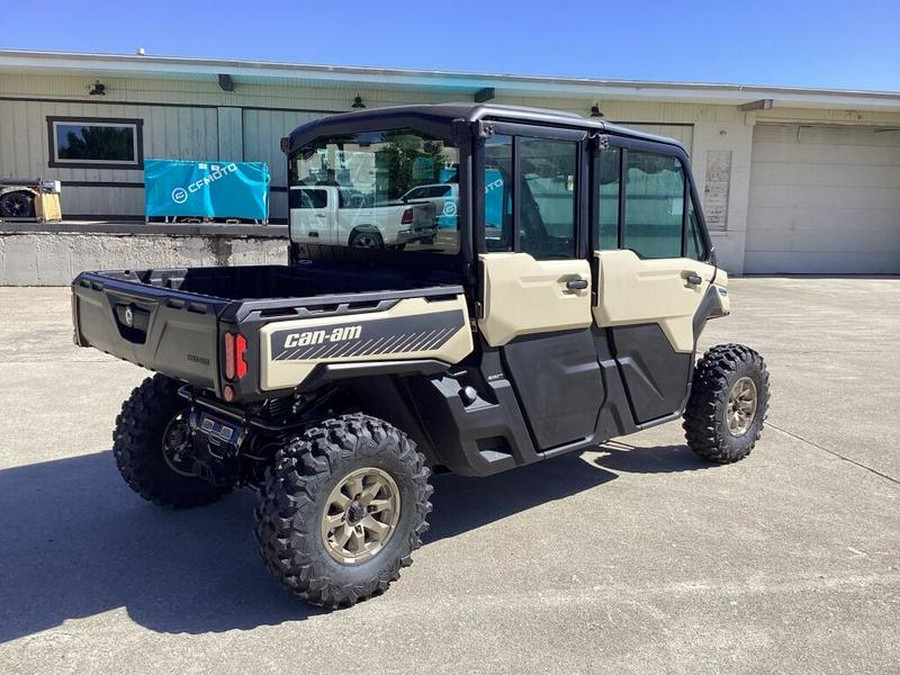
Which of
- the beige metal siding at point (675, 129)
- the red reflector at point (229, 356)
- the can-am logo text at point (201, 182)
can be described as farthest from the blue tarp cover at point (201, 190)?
the red reflector at point (229, 356)

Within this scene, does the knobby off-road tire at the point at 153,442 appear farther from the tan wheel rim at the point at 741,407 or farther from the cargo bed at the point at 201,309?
the tan wheel rim at the point at 741,407

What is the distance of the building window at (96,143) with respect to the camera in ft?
56.4

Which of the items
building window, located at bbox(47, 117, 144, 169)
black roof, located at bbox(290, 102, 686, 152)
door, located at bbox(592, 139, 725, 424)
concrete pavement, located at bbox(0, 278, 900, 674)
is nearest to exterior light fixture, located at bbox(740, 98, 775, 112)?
building window, located at bbox(47, 117, 144, 169)

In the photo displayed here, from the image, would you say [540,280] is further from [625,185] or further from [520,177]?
[625,185]

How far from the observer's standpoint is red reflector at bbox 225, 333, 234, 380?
9.57 ft

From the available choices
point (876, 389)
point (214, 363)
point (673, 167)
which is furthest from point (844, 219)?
point (214, 363)

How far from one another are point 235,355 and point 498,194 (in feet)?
5.15

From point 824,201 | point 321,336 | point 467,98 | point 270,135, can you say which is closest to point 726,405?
point 321,336

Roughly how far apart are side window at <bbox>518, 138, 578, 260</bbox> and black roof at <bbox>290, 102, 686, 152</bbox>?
12 cm

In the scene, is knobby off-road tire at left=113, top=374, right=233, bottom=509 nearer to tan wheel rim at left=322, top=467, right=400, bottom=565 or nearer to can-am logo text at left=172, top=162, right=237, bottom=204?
tan wheel rim at left=322, top=467, right=400, bottom=565

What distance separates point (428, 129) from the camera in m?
3.76

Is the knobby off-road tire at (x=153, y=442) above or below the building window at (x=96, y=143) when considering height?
below

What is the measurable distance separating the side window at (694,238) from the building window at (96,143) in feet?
50.5

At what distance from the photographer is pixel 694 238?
197 inches
